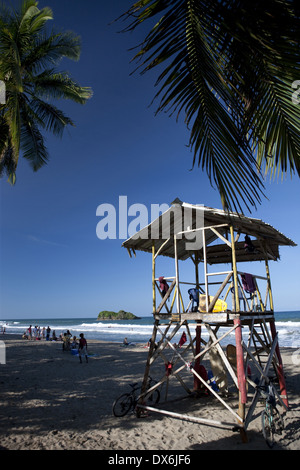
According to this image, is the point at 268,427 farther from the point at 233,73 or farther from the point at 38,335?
the point at 38,335

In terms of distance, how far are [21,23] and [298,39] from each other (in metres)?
12.8

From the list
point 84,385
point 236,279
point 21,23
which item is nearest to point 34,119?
point 21,23

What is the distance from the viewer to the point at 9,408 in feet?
33.1

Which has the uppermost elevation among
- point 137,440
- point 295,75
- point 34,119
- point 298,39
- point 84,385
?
point 34,119

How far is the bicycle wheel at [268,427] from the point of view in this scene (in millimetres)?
6855

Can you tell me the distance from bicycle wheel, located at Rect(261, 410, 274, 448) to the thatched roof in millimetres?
4239

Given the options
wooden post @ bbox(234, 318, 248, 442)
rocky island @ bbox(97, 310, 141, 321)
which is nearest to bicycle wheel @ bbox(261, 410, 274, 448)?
wooden post @ bbox(234, 318, 248, 442)

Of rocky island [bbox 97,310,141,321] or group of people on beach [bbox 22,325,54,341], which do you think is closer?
group of people on beach [bbox 22,325,54,341]

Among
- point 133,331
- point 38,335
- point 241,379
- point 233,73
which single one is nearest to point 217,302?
point 241,379

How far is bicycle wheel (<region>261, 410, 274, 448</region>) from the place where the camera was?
6855 mm

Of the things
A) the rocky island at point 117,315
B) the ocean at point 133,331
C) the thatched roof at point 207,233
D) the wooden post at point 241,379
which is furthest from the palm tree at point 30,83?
the rocky island at point 117,315

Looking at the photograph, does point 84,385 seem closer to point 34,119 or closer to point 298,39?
point 34,119

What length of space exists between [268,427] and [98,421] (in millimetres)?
4950

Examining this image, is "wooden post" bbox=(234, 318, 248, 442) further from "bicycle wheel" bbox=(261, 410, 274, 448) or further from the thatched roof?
the thatched roof
